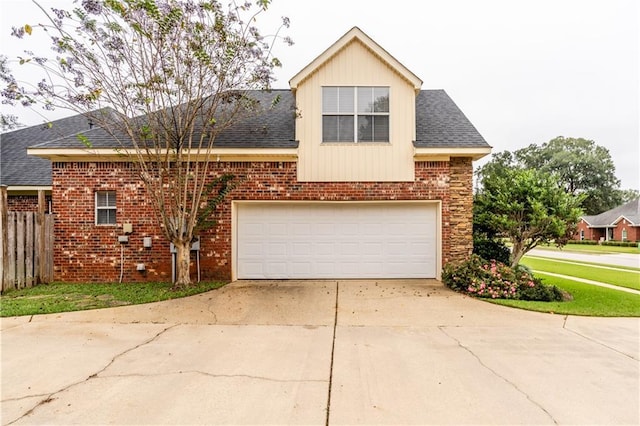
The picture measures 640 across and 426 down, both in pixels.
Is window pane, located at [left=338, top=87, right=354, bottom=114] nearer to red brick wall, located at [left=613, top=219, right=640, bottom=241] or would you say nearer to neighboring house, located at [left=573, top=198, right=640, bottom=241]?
neighboring house, located at [left=573, top=198, right=640, bottom=241]

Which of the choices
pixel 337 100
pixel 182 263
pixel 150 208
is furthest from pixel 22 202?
pixel 337 100

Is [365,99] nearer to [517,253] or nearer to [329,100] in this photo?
[329,100]

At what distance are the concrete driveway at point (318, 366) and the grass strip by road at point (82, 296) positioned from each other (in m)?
0.43

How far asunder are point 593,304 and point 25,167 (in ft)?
55.4

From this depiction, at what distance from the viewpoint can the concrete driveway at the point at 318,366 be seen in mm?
2988

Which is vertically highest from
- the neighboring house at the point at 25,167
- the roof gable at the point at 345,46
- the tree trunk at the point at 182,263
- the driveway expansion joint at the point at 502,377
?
the roof gable at the point at 345,46

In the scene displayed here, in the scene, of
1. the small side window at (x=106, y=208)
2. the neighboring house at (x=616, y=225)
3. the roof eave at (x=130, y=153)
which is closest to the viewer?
the roof eave at (x=130, y=153)

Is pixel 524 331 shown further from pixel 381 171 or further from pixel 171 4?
pixel 171 4

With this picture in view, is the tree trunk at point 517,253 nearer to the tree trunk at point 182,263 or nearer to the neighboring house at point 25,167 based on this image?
the tree trunk at point 182,263

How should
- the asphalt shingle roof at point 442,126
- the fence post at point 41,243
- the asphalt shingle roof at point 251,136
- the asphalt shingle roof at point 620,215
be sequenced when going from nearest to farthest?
1. the fence post at point 41,243
2. the asphalt shingle roof at point 251,136
3. the asphalt shingle roof at point 442,126
4. the asphalt shingle roof at point 620,215

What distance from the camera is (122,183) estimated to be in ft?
29.4

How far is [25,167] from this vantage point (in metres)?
11.2

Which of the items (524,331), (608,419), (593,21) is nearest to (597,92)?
(593,21)

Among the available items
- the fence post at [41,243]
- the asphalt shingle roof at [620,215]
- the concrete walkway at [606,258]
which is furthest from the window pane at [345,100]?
the asphalt shingle roof at [620,215]
